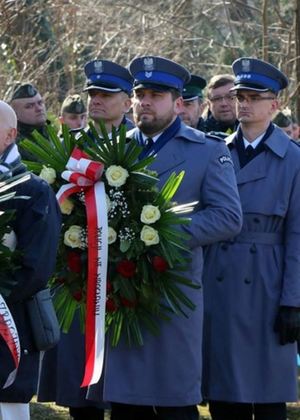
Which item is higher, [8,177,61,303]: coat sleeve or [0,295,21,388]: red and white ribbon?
[8,177,61,303]: coat sleeve

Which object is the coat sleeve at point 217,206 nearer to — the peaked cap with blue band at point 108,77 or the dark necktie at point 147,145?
the dark necktie at point 147,145

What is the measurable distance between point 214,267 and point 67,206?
1121 millimetres

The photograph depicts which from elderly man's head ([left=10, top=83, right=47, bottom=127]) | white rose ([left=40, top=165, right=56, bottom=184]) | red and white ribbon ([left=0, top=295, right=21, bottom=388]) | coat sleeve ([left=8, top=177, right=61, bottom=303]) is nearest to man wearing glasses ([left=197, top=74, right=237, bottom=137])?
elderly man's head ([left=10, top=83, right=47, bottom=127])

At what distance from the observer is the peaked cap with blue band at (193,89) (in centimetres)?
980

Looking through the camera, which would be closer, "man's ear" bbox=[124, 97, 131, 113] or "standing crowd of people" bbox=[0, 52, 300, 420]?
"standing crowd of people" bbox=[0, 52, 300, 420]

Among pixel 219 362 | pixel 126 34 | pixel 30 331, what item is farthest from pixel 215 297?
pixel 126 34

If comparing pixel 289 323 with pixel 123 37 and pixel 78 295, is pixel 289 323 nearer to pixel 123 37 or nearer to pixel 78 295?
pixel 78 295

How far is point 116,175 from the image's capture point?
22.2 ft

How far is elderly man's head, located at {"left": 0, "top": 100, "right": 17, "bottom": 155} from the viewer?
6102 millimetres

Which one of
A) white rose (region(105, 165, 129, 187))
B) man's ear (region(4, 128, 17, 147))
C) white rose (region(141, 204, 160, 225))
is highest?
man's ear (region(4, 128, 17, 147))

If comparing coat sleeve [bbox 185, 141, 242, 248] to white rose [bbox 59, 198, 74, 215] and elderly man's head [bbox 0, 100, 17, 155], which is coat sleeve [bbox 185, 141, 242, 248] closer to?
white rose [bbox 59, 198, 74, 215]

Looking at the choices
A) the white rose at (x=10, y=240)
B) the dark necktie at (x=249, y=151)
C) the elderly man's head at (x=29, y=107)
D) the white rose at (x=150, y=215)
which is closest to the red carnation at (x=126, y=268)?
the white rose at (x=150, y=215)

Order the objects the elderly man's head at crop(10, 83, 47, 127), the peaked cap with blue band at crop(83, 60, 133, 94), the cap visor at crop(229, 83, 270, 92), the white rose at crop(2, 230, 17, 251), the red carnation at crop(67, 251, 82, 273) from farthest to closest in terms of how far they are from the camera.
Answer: the elderly man's head at crop(10, 83, 47, 127) < the peaked cap with blue band at crop(83, 60, 133, 94) < the cap visor at crop(229, 83, 270, 92) < the red carnation at crop(67, 251, 82, 273) < the white rose at crop(2, 230, 17, 251)

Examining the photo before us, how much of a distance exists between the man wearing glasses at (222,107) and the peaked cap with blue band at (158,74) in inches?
105
